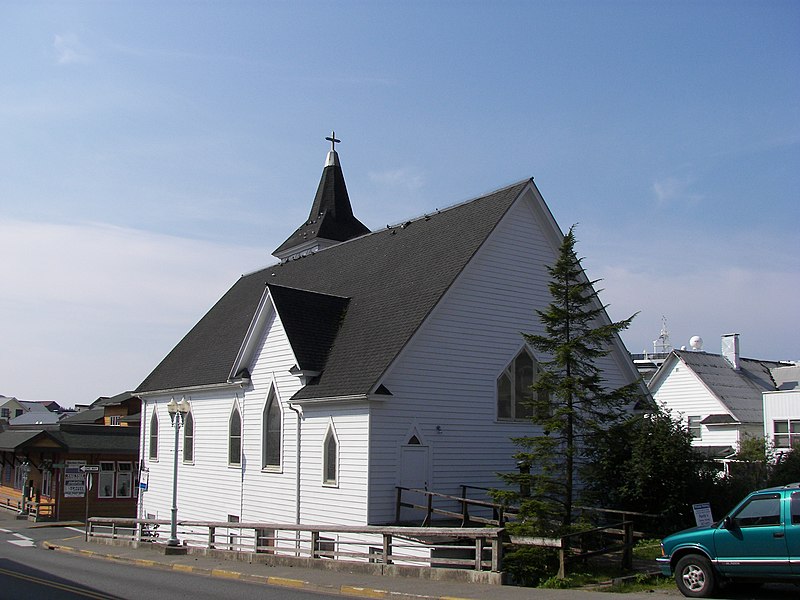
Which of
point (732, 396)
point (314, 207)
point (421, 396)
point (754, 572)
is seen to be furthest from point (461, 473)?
point (732, 396)

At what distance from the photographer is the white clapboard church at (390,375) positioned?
21938 mm

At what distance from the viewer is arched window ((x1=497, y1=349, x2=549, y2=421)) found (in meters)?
24.1

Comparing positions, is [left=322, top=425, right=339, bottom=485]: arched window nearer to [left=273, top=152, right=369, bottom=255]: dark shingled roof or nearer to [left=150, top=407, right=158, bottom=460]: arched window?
[left=150, top=407, right=158, bottom=460]: arched window

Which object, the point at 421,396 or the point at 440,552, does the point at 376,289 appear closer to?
the point at 421,396

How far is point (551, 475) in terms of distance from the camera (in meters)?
18.2


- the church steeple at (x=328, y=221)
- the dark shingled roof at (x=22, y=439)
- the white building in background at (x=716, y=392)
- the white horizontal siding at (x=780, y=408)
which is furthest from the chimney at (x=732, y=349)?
the dark shingled roof at (x=22, y=439)

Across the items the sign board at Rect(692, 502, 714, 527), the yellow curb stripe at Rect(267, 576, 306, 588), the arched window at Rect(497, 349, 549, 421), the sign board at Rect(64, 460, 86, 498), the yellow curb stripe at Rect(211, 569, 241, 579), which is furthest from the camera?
the sign board at Rect(64, 460, 86, 498)

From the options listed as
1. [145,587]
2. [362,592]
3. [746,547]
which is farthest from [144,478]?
[746,547]

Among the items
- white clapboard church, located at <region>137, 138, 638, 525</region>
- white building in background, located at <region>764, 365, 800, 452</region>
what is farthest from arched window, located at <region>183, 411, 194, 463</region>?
white building in background, located at <region>764, 365, 800, 452</region>

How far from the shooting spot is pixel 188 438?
33.3 m

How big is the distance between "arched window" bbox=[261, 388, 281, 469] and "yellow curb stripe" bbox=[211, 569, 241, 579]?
5992 mm

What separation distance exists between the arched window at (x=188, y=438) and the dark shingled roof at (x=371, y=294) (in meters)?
1.38

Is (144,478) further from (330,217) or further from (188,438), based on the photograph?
(330,217)

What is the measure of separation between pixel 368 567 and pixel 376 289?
34.8ft
